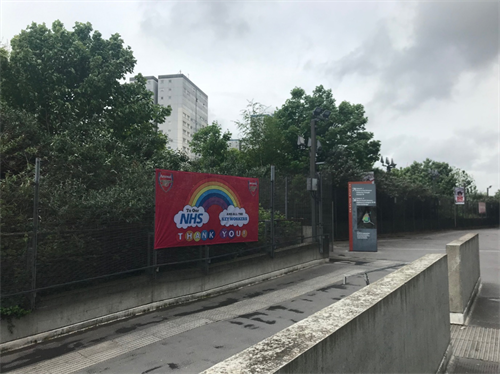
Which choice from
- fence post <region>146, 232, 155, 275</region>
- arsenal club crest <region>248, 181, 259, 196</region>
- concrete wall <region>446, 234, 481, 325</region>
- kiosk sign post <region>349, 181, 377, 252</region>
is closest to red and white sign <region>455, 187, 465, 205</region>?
kiosk sign post <region>349, 181, 377, 252</region>

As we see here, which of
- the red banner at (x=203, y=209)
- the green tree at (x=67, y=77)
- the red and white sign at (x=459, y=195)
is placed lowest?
the red banner at (x=203, y=209)

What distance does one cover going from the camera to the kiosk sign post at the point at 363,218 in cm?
1645

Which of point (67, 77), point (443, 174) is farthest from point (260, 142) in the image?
point (443, 174)

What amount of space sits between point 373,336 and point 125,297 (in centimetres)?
544

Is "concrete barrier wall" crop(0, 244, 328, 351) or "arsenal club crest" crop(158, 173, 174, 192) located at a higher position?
"arsenal club crest" crop(158, 173, 174, 192)

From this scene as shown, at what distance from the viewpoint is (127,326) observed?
255 inches

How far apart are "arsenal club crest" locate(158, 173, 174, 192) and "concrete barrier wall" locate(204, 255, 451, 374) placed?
16.8 ft

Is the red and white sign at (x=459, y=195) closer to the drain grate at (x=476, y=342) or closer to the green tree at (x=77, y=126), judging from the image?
the green tree at (x=77, y=126)

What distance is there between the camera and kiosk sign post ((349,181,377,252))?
54.0 ft

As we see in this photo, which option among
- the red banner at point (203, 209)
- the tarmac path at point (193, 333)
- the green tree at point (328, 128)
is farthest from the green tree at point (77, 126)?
the green tree at point (328, 128)

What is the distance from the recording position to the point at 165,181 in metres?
7.99

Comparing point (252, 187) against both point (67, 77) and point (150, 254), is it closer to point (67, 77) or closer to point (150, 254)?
point (150, 254)

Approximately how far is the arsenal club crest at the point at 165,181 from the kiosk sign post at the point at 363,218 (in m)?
10.7

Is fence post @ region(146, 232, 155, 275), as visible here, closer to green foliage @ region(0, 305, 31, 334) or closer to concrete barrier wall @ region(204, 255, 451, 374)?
green foliage @ region(0, 305, 31, 334)
